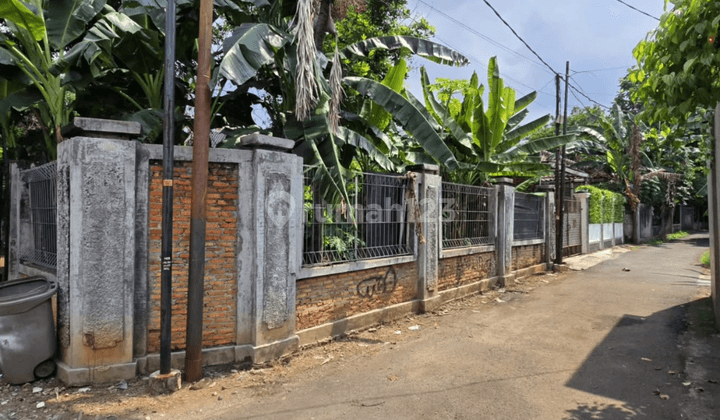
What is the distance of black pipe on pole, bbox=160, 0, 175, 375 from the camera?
171 inches

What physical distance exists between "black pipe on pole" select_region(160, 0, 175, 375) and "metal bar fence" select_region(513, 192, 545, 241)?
29.5 ft

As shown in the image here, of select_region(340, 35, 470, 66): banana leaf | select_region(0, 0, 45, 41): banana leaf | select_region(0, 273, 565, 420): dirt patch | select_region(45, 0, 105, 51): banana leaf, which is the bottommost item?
select_region(0, 273, 565, 420): dirt patch

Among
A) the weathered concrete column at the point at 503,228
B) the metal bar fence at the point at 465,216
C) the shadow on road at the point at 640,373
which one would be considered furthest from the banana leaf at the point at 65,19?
the weathered concrete column at the point at 503,228

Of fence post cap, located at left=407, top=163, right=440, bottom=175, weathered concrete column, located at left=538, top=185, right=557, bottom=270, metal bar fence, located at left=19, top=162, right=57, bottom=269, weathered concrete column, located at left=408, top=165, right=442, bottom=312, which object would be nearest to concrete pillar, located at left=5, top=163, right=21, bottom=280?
metal bar fence, located at left=19, top=162, right=57, bottom=269

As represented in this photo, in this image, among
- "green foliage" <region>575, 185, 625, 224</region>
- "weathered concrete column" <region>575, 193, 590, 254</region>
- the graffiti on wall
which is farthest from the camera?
"green foliage" <region>575, 185, 625, 224</region>

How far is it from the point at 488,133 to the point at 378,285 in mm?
5135

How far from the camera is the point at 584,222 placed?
1728 cm

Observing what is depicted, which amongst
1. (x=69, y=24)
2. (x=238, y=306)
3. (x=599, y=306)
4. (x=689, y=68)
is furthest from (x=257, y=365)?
(x=599, y=306)

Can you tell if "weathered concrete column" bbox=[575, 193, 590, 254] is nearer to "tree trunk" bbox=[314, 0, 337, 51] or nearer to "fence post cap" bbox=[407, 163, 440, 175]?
"fence post cap" bbox=[407, 163, 440, 175]

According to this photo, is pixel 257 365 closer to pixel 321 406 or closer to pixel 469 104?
pixel 321 406

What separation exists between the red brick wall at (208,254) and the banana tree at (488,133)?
19.1 feet

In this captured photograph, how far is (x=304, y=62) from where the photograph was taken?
5.57 metres

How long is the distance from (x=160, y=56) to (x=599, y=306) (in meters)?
8.77

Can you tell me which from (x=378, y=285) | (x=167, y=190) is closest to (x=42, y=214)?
(x=167, y=190)
